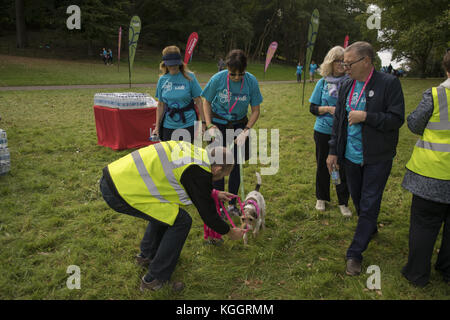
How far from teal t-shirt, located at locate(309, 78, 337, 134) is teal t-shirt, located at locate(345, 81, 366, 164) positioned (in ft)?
2.96

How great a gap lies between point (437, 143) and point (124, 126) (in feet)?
18.9

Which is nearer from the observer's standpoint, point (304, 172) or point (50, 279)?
point (50, 279)

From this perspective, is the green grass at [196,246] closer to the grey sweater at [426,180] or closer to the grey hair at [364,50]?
the grey sweater at [426,180]

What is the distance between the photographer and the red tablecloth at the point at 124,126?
6.79 m

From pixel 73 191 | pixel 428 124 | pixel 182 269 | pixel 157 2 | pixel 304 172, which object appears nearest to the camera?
pixel 428 124

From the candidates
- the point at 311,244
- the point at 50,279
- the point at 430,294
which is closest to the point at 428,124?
the point at 430,294

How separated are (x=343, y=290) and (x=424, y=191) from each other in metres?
1.14

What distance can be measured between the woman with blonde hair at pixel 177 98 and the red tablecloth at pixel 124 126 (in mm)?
2753

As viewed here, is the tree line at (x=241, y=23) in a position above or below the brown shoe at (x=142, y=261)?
above

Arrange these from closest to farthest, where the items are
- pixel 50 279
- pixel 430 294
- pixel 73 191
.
A: pixel 430 294 → pixel 50 279 → pixel 73 191

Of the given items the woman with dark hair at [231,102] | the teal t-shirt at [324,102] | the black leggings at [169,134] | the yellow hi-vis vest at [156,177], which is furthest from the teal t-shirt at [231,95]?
the yellow hi-vis vest at [156,177]

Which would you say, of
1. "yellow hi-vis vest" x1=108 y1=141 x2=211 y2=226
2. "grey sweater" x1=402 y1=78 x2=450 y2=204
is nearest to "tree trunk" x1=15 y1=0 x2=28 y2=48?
"yellow hi-vis vest" x1=108 y1=141 x2=211 y2=226

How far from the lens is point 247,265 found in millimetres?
3361
